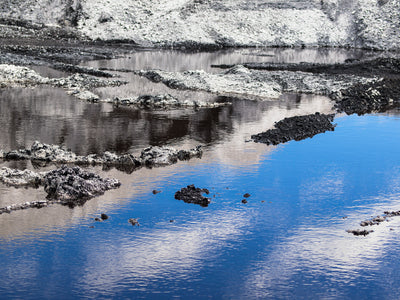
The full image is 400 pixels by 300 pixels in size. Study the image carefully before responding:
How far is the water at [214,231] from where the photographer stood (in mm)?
12523

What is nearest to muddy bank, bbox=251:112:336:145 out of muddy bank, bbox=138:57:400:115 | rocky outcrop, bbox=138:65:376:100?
muddy bank, bbox=138:57:400:115

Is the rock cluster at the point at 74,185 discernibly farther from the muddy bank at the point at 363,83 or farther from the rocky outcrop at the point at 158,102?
the muddy bank at the point at 363,83

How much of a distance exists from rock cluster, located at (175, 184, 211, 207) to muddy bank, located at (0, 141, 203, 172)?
2.92 metres

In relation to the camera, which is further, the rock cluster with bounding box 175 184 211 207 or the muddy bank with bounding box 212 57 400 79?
the muddy bank with bounding box 212 57 400 79

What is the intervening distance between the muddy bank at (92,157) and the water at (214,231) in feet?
1.91

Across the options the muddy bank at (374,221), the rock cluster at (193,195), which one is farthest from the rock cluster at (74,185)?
the muddy bank at (374,221)

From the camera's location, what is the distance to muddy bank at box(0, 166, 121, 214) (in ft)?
55.7

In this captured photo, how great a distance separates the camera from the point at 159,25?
206 feet

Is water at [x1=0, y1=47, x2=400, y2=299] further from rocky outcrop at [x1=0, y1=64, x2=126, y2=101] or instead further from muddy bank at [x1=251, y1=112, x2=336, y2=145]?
rocky outcrop at [x1=0, y1=64, x2=126, y2=101]

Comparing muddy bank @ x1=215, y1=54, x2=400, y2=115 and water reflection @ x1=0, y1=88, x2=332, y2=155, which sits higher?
muddy bank @ x1=215, y1=54, x2=400, y2=115

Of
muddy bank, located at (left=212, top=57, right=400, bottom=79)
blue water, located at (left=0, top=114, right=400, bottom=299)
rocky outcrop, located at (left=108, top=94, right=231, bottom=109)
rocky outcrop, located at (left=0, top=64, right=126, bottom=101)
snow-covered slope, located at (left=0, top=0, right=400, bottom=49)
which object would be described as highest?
snow-covered slope, located at (left=0, top=0, right=400, bottom=49)

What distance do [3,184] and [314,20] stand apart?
57979mm

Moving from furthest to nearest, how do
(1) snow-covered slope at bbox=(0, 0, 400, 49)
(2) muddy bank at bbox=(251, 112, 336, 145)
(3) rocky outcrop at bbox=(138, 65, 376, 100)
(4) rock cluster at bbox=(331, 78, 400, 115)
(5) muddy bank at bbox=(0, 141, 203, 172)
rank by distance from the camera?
(1) snow-covered slope at bbox=(0, 0, 400, 49)
(3) rocky outcrop at bbox=(138, 65, 376, 100)
(4) rock cluster at bbox=(331, 78, 400, 115)
(2) muddy bank at bbox=(251, 112, 336, 145)
(5) muddy bank at bbox=(0, 141, 203, 172)

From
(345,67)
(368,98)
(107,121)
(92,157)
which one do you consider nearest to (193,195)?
(92,157)
